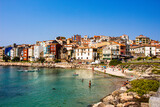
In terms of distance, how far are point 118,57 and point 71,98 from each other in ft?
217

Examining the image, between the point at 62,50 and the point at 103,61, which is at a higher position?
the point at 62,50

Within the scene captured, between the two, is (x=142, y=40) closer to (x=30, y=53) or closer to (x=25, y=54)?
(x=30, y=53)

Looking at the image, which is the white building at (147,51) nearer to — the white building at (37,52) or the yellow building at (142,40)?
the yellow building at (142,40)

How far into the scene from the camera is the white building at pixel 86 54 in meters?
96.3

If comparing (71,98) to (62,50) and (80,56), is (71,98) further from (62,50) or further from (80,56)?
(62,50)

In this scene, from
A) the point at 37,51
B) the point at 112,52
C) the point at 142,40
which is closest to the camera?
the point at 112,52

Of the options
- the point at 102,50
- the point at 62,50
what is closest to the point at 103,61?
the point at 102,50

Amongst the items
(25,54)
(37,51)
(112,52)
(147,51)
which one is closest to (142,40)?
(147,51)

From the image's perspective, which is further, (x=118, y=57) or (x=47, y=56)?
(x=47, y=56)

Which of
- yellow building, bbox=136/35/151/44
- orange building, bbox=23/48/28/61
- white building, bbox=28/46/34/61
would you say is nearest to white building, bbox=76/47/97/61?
white building, bbox=28/46/34/61

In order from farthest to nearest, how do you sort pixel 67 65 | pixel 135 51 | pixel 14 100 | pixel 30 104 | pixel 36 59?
pixel 36 59, pixel 135 51, pixel 67 65, pixel 14 100, pixel 30 104

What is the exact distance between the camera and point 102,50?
94.3 metres

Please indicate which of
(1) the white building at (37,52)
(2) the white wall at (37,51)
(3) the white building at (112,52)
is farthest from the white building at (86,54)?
(2) the white wall at (37,51)

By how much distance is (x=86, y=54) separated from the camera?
9844cm
